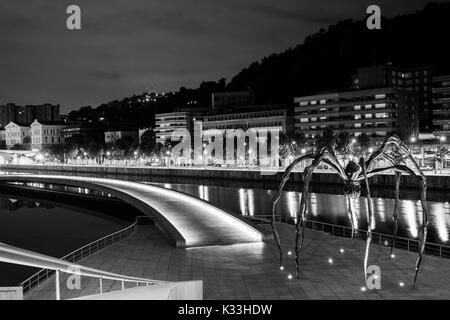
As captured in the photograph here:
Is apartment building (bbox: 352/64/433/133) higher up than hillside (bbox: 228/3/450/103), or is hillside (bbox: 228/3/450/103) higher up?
hillside (bbox: 228/3/450/103)

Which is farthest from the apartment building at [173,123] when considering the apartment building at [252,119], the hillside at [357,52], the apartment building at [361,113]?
the apartment building at [361,113]

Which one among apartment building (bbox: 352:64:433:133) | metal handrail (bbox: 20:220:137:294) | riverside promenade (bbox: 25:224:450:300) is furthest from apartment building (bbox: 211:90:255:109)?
riverside promenade (bbox: 25:224:450:300)

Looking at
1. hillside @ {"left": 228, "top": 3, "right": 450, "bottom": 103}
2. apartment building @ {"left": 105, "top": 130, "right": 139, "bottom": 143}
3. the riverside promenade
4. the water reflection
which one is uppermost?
hillside @ {"left": 228, "top": 3, "right": 450, "bottom": 103}

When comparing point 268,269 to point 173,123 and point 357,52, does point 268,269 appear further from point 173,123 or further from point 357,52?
point 357,52

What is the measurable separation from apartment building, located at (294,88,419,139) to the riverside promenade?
284ft

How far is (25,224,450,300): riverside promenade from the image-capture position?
1582 centimetres

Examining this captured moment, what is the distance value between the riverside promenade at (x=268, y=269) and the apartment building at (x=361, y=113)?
86690mm

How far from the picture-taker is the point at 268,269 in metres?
19.1

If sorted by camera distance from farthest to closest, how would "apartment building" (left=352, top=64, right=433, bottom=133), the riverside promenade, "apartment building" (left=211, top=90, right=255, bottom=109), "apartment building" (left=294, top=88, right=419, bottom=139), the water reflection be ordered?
1. "apartment building" (left=211, top=90, right=255, bottom=109)
2. "apartment building" (left=352, top=64, right=433, bottom=133)
3. "apartment building" (left=294, top=88, right=419, bottom=139)
4. the water reflection
5. the riverside promenade

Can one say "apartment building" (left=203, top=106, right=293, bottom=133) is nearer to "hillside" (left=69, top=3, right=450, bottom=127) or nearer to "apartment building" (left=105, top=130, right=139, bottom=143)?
"hillside" (left=69, top=3, right=450, bottom=127)

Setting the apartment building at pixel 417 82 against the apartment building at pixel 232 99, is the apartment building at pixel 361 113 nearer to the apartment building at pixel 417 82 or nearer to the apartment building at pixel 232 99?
the apartment building at pixel 417 82

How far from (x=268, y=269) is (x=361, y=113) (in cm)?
9869

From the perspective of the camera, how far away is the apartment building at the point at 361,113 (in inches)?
4267
